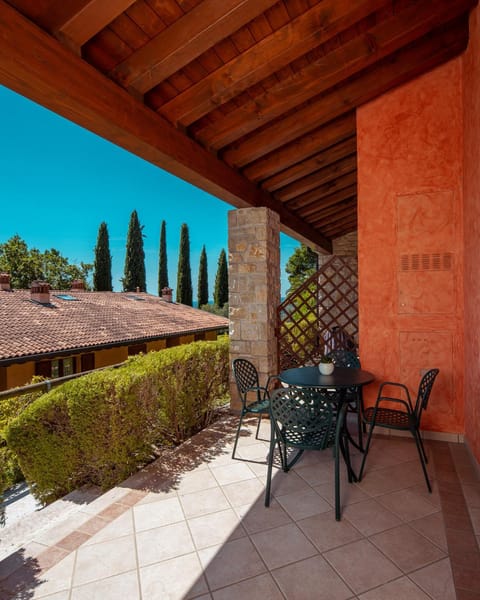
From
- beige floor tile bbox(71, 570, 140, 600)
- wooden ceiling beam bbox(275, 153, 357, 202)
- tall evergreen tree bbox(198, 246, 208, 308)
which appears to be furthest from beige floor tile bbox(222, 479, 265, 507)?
tall evergreen tree bbox(198, 246, 208, 308)

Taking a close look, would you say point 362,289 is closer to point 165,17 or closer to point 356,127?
point 356,127

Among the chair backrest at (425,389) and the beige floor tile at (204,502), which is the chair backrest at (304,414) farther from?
the chair backrest at (425,389)

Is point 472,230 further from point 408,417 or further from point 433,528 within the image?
point 433,528

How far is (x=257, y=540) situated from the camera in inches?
80.9

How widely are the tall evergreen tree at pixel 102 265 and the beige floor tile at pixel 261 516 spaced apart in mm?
24861

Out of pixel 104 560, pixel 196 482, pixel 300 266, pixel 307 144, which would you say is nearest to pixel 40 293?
pixel 300 266

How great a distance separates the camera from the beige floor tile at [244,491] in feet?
8.20

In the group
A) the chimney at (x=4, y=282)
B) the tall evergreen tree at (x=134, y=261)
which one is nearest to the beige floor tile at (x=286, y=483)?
the chimney at (x=4, y=282)

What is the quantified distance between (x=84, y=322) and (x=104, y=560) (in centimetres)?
1237

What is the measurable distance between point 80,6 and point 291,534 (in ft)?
10.3

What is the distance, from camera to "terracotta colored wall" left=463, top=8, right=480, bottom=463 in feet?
9.36

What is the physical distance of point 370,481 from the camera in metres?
2.74

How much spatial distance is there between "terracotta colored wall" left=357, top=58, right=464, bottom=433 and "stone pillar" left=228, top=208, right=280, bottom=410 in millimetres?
1175

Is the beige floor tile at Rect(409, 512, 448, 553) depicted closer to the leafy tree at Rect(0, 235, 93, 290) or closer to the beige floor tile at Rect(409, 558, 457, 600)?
the beige floor tile at Rect(409, 558, 457, 600)
